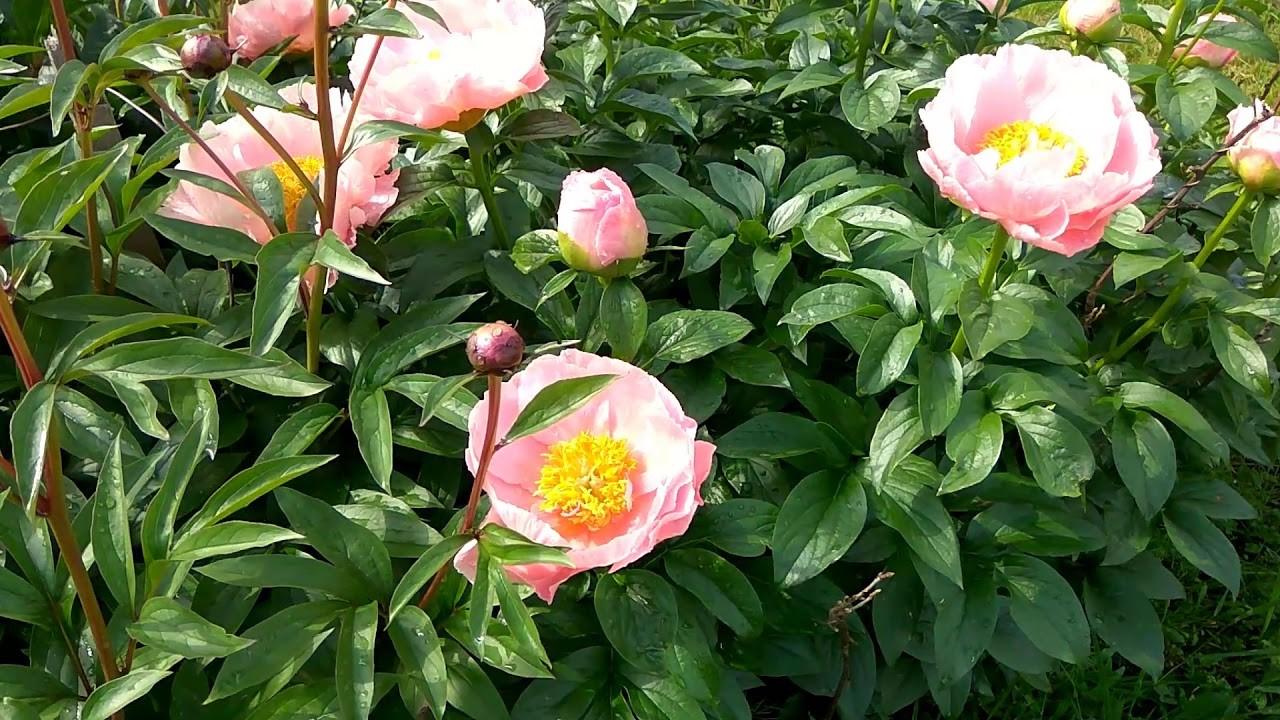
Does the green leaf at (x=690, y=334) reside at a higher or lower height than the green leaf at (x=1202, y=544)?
higher

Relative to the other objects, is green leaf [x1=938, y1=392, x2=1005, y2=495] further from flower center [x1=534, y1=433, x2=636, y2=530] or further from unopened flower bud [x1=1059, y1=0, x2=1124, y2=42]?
unopened flower bud [x1=1059, y1=0, x2=1124, y2=42]

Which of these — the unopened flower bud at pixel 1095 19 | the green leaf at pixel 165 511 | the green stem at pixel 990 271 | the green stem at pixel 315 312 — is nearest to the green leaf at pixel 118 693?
the green leaf at pixel 165 511

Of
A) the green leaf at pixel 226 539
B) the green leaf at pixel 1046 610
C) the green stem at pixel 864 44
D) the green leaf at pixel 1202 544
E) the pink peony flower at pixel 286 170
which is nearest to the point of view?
the green leaf at pixel 226 539

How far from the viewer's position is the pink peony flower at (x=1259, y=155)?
49.3 inches

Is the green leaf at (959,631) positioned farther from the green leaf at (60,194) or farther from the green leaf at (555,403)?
the green leaf at (60,194)

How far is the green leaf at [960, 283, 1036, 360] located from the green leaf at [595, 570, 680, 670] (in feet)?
1.33

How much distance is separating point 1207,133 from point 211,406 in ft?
6.08

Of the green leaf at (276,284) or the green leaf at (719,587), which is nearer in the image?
the green leaf at (276,284)

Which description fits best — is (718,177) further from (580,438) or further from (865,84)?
(580,438)

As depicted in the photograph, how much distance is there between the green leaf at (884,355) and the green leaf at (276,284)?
0.59 m

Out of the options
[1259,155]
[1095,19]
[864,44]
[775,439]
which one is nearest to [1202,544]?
[1259,155]

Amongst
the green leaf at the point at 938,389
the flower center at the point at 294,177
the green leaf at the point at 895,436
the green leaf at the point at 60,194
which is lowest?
the green leaf at the point at 895,436

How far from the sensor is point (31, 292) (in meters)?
1.14

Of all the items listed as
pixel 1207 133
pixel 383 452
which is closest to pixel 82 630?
pixel 383 452
